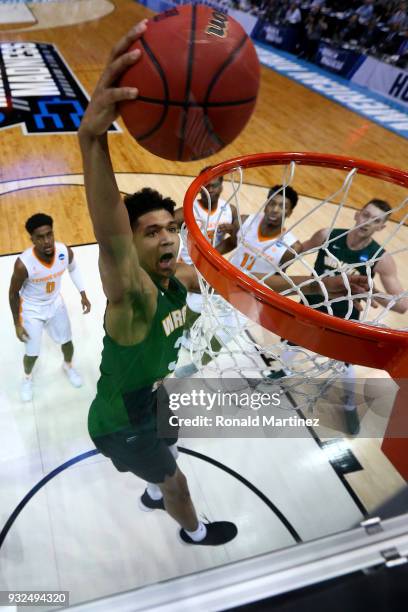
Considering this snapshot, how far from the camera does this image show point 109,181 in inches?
39.7

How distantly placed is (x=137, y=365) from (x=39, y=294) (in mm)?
1113

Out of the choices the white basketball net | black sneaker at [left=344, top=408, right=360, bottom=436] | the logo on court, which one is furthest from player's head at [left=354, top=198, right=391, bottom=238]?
the logo on court

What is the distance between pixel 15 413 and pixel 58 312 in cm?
56

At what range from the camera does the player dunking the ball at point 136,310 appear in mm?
956

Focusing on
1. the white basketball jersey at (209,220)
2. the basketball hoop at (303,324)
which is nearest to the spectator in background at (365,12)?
the white basketball jersey at (209,220)

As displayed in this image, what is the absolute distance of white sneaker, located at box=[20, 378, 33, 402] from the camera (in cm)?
255

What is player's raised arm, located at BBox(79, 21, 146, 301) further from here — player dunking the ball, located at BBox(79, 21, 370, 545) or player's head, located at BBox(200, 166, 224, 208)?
player's head, located at BBox(200, 166, 224, 208)

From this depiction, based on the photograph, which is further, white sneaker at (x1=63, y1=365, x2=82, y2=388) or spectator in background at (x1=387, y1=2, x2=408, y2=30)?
spectator in background at (x1=387, y1=2, x2=408, y2=30)

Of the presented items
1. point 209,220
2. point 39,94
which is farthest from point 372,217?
point 39,94

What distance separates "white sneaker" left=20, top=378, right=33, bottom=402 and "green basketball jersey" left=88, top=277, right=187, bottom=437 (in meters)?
0.92

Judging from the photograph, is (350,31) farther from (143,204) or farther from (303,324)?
(303,324)

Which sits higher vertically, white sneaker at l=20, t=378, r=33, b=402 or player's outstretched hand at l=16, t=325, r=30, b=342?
player's outstretched hand at l=16, t=325, r=30, b=342

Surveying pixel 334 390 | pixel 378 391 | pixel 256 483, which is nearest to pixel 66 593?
pixel 256 483

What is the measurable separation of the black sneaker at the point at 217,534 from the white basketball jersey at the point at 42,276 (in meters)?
1.31
